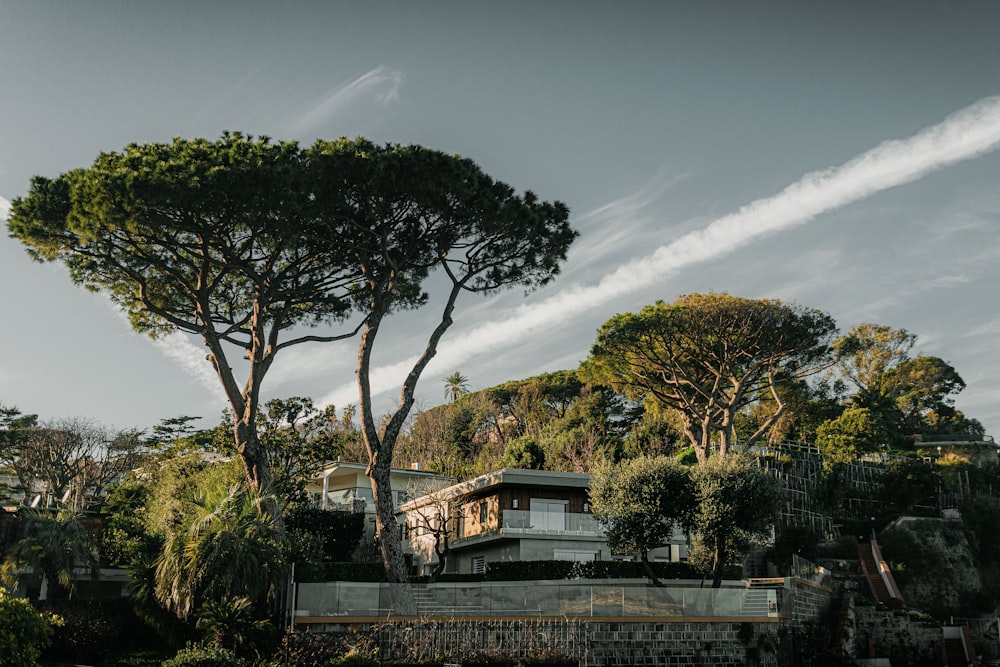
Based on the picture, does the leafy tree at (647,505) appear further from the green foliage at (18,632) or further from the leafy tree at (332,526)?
the green foliage at (18,632)

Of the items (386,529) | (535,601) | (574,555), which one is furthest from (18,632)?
(574,555)

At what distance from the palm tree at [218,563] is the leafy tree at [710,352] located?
85.8 ft

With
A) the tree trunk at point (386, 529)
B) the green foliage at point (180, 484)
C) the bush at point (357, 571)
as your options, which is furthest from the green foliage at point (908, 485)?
the green foliage at point (180, 484)

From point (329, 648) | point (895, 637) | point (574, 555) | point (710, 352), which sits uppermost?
point (710, 352)

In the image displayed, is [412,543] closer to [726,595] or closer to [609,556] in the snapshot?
[609,556]

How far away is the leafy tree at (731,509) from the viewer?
28.6 m

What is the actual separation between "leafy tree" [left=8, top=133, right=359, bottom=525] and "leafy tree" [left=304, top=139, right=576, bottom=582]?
2.89ft

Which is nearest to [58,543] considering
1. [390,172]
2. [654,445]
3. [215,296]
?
[215,296]

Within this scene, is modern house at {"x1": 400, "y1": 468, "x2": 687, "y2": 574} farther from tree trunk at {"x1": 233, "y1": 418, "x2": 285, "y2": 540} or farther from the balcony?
the balcony

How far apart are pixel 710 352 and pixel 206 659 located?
3277cm

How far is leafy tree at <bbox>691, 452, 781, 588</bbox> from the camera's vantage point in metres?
28.6

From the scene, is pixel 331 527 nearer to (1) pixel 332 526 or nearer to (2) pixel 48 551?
(1) pixel 332 526

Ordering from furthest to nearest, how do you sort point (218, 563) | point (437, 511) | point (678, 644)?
1. point (437, 511)
2. point (678, 644)
3. point (218, 563)

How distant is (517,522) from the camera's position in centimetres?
3391
